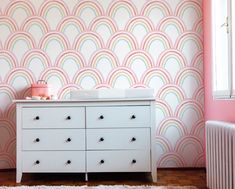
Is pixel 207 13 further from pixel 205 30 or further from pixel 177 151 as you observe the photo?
pixel 177 151

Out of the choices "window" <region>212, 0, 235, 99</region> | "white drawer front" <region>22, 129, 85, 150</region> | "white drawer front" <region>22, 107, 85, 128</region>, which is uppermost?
"window" <region>212, 0, 235, 99</region>

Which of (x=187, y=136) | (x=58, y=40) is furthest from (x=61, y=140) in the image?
(x=187, y=136)

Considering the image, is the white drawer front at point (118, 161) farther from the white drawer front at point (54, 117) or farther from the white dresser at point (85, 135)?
the white drawer front at point (54, 117)

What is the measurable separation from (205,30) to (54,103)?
1.67 metres

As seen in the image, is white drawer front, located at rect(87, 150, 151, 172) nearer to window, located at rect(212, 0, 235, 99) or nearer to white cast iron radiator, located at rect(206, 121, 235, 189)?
white cast iron radiator, located at rect(206, 121, 235, 189)

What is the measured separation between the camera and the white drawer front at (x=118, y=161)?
2.91m

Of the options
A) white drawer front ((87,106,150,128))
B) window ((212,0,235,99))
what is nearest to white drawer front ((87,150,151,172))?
white drawer front ((87,106,150,128))

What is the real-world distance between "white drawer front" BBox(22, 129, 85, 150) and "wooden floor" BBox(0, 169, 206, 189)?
31cm

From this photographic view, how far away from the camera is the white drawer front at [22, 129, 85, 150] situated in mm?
2937

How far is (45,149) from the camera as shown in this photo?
2.94 meters

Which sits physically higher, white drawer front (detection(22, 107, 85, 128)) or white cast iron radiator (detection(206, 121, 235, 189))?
white drawer front (detection(22, 107, 85, 128))

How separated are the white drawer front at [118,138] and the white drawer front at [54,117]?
15 centimetres

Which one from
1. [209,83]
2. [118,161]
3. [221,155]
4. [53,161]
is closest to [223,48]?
[209,83]

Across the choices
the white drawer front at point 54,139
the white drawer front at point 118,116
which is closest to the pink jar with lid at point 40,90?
the white drawer front at point 54,139
